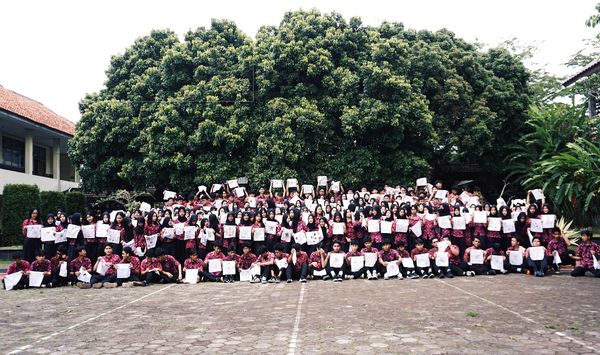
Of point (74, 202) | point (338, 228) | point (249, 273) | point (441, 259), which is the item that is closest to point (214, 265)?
point (249, 273)

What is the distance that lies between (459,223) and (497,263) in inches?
53.4

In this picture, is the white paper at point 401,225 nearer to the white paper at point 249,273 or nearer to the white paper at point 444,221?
the white paper at point 444,221

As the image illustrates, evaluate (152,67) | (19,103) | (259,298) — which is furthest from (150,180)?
(259,298)

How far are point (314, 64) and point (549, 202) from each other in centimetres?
1030

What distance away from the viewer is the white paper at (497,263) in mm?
13398

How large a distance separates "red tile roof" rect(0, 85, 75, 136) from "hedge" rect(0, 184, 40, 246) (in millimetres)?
3604

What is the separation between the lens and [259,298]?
10102mm

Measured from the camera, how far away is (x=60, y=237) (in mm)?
13289

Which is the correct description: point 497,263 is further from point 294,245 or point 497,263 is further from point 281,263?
point 281,263

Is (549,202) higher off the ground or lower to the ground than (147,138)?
lower

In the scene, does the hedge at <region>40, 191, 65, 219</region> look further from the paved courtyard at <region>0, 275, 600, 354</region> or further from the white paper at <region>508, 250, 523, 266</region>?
the white paper at <region>508, 250, 523, 266</region>

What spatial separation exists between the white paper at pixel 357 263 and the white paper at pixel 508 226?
12.8 feet

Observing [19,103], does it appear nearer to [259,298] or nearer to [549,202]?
[259,298]

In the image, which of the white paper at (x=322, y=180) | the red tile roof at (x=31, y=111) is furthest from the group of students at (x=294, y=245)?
the red tile roof at (x=31, y=111)
